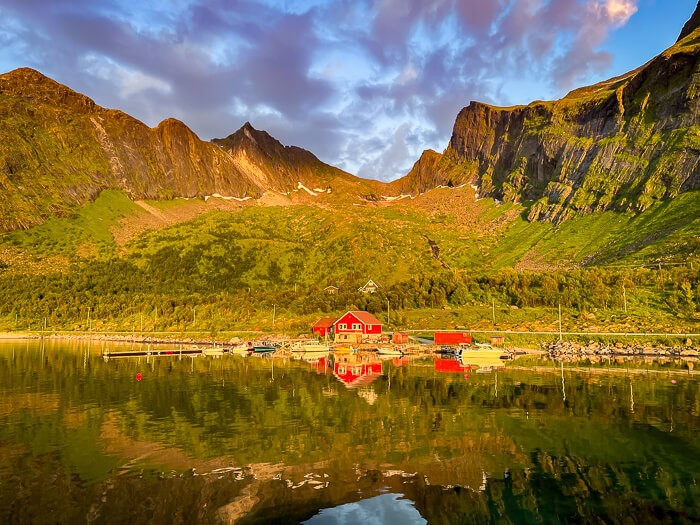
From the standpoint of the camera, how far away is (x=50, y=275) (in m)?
186

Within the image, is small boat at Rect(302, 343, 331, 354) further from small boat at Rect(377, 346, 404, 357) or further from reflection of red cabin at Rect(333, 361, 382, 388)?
reflection of red cabin at Rect(333, 361, 382, 388)

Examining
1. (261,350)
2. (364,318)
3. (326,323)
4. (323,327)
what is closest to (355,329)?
(364,318)

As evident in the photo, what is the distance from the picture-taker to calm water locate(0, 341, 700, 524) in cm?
1912

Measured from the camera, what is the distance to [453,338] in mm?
86438

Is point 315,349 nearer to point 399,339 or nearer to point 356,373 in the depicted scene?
point 399,339

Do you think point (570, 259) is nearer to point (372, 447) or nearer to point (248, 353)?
point (248, 353)

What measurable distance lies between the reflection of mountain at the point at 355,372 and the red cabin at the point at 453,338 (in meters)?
19.0

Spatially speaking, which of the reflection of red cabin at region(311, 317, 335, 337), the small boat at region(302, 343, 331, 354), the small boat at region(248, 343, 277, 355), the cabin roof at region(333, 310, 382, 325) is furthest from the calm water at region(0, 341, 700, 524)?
the reflection of red cabin at region(311, 317, 335, 337)

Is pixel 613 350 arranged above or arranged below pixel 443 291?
below

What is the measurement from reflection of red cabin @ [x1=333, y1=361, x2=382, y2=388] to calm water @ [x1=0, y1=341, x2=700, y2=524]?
1.44 metres

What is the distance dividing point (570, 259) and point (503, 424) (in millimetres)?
153488

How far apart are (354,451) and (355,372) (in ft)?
114

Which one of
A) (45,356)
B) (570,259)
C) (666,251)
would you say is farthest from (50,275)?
(666,251)

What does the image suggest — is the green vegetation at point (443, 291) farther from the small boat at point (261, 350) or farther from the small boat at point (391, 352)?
the small boat at point (391, 352)
